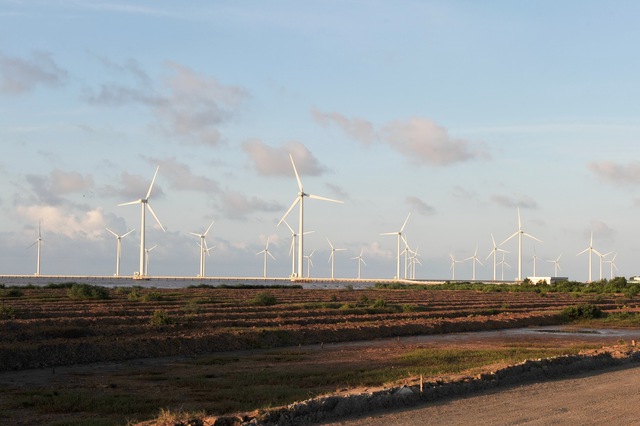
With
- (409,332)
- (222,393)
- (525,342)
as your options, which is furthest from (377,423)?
(409,332)

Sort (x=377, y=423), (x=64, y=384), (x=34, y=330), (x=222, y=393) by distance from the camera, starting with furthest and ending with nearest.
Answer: (x=34, y=330) → (x=64, y=384) → (x=222, y=393) → (x=377, y=423)

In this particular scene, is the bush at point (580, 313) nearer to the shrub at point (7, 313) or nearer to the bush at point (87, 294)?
the shrub at point (7, 313)

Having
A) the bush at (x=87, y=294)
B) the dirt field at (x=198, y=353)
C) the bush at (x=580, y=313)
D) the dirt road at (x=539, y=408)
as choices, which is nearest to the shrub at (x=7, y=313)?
the dirt field at (x=198, y=353)

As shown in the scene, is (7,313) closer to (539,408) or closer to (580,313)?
(539,408)

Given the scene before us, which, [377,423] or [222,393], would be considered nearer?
[377,423]

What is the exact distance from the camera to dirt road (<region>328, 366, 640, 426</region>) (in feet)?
58.1

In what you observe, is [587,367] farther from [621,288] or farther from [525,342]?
[621,288]

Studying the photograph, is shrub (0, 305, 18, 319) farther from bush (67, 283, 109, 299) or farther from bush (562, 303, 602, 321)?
bush (562, 303, 602, 321)

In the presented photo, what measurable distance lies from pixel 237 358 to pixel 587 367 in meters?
13.7

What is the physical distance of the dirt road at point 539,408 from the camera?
17.7 meters

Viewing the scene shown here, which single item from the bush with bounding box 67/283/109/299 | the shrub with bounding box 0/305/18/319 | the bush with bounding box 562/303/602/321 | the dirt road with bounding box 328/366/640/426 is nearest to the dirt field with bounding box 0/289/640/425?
the shrub with bounding box 0/305/18/319

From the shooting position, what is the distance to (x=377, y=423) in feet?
56.8

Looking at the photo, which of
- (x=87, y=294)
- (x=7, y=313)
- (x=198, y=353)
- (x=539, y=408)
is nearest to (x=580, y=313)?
(x=198, y=353)

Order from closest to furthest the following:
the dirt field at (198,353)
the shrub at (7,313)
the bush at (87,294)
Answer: the dirt field at (198,353)
the shrub at (7,313)
the bush at (87,294)
